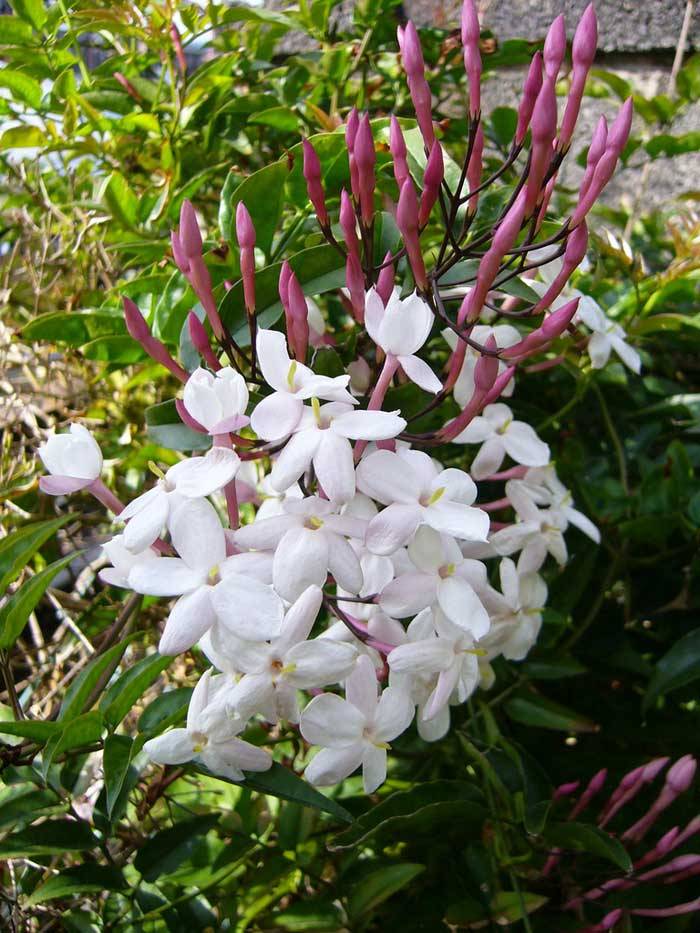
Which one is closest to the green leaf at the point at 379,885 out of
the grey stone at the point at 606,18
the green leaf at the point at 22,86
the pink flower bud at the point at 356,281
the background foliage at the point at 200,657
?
the background foliage at the point at 200,657

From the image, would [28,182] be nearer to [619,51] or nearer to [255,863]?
[255,863]

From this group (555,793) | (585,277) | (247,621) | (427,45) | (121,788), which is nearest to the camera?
(247,621)

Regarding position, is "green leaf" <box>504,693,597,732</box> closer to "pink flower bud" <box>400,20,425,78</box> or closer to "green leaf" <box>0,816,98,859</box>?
"green leaf" <box>0,816,98,859</box>

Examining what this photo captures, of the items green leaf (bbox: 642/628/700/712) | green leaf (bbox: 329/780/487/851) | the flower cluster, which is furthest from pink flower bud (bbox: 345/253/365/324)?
green leaf (bbox: 642/628/700/712)

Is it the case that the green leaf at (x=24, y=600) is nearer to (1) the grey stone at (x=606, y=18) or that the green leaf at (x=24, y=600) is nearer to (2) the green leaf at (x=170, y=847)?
(2) the green leaf at (x=170, y=847)

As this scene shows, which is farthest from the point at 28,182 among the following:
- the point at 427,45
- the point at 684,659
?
the point at 684,659

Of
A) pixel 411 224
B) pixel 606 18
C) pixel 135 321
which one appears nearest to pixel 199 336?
pixel 135 321

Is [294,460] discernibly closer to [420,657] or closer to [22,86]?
[420,657]
